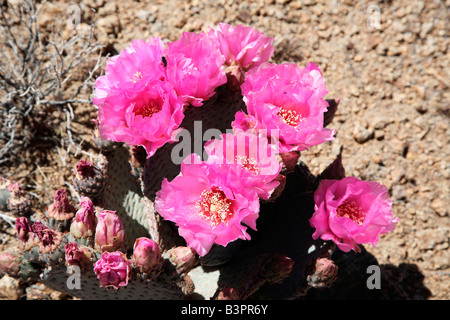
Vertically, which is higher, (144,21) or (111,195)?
(144,21)

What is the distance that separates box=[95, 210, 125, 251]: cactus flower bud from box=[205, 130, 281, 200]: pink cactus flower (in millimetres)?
335

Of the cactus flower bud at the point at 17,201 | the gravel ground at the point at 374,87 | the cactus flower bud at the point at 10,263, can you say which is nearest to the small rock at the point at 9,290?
the gravel ground at the point at 374,87

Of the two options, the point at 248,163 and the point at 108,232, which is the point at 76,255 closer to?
the point at 108,232

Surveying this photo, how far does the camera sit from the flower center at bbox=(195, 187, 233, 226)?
1058 mm

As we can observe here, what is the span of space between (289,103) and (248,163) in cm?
23

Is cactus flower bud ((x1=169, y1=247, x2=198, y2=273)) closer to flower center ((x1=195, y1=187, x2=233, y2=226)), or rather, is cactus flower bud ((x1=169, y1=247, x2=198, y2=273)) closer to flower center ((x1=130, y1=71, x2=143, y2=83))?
flower center ((x1=195, y1=187, x2=233, y2=226))

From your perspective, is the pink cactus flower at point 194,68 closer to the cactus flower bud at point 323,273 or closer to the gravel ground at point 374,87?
the cactus flower bud at point 323,273

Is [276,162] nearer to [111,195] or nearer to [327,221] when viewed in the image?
[327,221]

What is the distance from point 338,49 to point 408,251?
1.14 metres

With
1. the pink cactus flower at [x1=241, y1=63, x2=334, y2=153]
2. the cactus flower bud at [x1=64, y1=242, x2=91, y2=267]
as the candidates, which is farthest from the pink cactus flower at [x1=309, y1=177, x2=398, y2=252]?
the cactus flower bud at [x1=64, y1=242, x2=91, y2=267]

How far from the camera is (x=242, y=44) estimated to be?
126cm

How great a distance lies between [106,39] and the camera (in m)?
2.37
